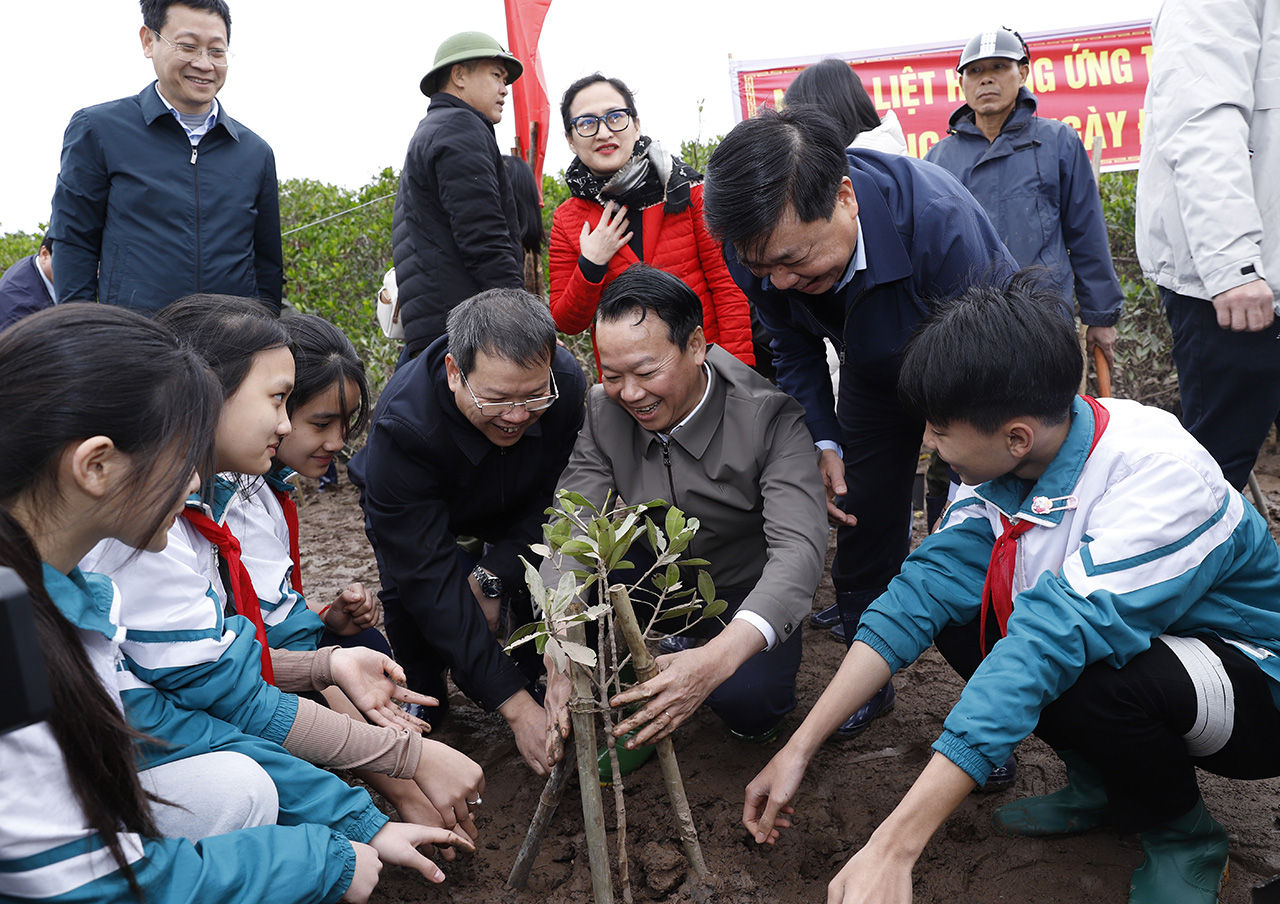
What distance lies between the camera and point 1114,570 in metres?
1.69

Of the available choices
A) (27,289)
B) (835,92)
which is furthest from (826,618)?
(27,289)

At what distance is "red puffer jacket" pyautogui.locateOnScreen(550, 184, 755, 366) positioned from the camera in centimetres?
350

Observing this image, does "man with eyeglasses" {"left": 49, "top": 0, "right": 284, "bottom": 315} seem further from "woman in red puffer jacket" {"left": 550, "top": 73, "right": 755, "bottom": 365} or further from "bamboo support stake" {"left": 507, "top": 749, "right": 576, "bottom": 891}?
"bamboo support stake" {"left": 507, "top": 749, "right": 576, "bottom": 891}

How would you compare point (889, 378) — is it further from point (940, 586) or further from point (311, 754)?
point (311, 754)

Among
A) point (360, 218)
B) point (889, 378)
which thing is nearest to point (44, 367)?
point (889, 378)

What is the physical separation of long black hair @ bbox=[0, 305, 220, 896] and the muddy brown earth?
40.5 inches

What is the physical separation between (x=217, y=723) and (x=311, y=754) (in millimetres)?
257

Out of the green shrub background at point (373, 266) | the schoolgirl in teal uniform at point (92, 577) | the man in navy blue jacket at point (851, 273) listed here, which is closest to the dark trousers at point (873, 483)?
the man in navy blue jacket at point (851, 273)

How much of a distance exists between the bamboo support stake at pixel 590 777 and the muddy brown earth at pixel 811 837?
0.91 feet

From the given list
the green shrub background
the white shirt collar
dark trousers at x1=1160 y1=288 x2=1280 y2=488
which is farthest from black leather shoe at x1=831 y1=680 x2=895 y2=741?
the green shrub background

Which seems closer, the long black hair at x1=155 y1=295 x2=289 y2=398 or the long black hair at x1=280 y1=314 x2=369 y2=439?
the long black hair at x1=155 y1=295 x2=289 y2=398

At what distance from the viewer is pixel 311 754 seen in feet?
6.66

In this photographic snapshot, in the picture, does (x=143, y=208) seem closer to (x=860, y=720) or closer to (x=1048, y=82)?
(x=860, y=720)

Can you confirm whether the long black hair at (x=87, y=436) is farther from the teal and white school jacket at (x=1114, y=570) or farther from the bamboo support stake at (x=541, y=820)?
the teal and white school jacket at (x=1114, y=570)
